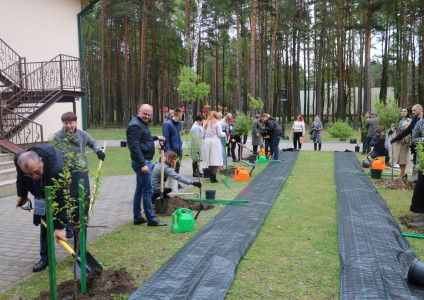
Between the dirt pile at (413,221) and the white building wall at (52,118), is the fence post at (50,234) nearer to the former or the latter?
the dirt pile at (413,221)

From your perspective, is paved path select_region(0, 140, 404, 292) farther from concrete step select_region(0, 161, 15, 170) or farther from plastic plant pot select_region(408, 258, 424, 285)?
plastic plant pot select_region(408, 258, 424, 285)

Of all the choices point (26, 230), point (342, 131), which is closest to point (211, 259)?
point (26, 230)

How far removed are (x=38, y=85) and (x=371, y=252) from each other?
1249cm

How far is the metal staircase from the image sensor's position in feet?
37.1

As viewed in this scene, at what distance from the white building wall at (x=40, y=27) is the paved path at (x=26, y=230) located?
321 inches

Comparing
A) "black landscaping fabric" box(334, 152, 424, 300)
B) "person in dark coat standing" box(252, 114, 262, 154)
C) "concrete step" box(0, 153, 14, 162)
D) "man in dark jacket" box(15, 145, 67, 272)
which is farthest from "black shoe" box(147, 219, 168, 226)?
"person in dark coat standing" box(252, 114, 262, 154)

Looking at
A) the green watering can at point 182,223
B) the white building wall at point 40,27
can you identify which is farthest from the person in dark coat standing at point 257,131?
the white building wall at point 40,27

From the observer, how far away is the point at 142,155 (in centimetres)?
533

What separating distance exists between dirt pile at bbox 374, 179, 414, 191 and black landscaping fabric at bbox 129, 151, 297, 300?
334 cm

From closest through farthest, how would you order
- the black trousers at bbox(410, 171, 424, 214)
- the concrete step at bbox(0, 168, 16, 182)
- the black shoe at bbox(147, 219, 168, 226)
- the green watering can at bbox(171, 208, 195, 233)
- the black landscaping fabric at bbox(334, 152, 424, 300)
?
the black landscaping fabric at bbox(334, 152, 424, 300) → the green watering can at bbox(171, 208, 195, 233) → the black shoe at bbox(147, 219, 168, 226) → the black trousers at bbox(410, 171, 424, 214) → the concrete step at bbox(0, 168, 16, 182)

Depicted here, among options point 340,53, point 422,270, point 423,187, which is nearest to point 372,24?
point 340,53

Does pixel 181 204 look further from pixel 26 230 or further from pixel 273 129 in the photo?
pixel 273 129

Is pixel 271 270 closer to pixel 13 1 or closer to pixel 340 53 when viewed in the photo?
pixel 13 1

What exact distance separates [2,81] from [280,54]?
3656 cm
